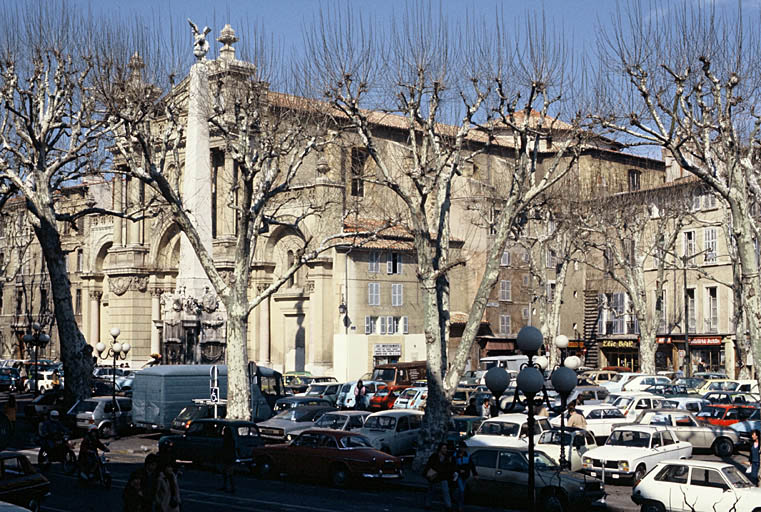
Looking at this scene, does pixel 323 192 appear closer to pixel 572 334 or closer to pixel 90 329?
pixel 572 334

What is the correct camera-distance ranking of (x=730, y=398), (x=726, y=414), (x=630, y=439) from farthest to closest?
1. (x=730, y=398)
2. (x=726, y=414)
3. (x=630, y=439)

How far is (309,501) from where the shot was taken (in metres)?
20.3

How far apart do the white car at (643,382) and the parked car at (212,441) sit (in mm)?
21265

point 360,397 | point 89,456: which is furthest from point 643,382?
point 89,456

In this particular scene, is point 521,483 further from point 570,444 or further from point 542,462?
point 570,444

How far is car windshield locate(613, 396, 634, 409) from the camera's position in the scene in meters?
33.9

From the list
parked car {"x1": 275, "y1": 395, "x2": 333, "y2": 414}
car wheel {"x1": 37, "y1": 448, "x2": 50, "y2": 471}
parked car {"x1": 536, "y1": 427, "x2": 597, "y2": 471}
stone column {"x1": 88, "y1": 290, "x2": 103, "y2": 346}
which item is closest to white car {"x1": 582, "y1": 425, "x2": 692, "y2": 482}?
parked car {"x1": 536, "y1": 427, "x2": 597, "y2": 471}

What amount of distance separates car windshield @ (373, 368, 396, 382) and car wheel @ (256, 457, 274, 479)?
71.8ft

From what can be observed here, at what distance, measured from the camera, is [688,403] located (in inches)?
1334

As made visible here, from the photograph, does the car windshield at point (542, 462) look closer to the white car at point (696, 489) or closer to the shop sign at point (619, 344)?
the white car at point (696, 489)

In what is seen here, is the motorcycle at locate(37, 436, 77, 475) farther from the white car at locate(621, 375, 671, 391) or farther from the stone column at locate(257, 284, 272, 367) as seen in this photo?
the stone column at locate(257, 284, 272, 367)

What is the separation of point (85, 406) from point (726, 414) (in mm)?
19798

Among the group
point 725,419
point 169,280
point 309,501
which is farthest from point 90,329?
point 309,501

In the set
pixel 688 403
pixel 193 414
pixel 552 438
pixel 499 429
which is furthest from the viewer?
pixel 688 403
